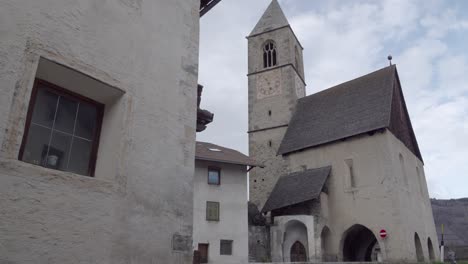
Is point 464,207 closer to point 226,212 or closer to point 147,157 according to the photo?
point 226,212

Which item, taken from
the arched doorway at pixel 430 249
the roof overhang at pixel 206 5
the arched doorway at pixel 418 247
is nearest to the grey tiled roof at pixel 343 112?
the arched doorway at pixel 418 247

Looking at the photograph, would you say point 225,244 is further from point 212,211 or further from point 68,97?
point 68,97

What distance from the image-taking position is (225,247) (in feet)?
63.1

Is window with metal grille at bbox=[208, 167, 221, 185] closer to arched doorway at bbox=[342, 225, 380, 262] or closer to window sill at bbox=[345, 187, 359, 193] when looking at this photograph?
window sill at bbox=[345, 187, 359, 193]

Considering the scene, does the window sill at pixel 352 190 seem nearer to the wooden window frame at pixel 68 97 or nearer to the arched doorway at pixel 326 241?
the arched doorway at pixel 326 241

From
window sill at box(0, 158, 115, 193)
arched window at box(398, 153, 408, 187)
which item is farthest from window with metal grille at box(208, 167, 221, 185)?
window sill at box(0, 158, 115, 193)

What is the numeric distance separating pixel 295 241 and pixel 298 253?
628 mm

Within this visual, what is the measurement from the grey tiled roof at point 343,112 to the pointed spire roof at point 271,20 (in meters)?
7.37

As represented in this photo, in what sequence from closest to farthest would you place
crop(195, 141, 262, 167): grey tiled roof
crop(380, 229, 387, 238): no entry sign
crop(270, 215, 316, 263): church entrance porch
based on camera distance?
crop(380, 229, 387, 238): no entry sign, crop(195, 141, 262, 167): grey tiled roof, crop(270, 215, 316, 263): church entrance porch

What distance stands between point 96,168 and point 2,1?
5.84 ft

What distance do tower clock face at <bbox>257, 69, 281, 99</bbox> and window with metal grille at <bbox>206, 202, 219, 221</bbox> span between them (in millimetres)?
13031

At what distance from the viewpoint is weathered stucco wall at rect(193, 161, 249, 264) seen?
1884 cm

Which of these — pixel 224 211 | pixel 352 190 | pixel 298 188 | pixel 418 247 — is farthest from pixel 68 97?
Result: pixel 418 247

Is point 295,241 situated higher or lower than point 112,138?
higher
